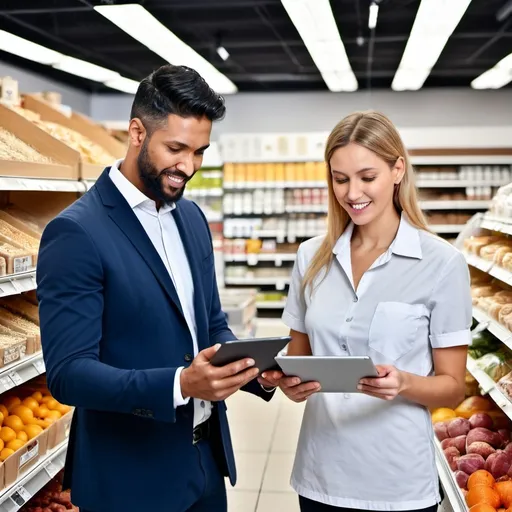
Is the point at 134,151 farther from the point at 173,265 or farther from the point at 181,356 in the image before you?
the point at 181,356

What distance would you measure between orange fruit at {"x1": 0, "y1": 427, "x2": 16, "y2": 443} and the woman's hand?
1.80 metres

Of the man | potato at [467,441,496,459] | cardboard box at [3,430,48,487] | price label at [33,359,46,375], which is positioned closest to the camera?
the man

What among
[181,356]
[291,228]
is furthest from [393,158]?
[291,228]

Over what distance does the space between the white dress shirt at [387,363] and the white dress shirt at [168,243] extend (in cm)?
36

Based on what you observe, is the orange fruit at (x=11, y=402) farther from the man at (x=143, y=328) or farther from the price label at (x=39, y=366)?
the man at (x=143, y=328)

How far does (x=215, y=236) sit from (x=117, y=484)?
29.8 feet

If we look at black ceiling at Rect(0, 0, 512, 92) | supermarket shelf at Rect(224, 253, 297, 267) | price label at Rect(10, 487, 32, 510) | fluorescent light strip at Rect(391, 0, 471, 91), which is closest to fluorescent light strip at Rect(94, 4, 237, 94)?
black ceiling at Rect(0, 0, 512, 92)

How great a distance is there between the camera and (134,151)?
1938 millimetres

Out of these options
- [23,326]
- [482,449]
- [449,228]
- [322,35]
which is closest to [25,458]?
[23,326]

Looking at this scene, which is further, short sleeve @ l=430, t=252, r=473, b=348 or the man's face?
short sleeve @ l=430, t=252, r=473, b=348

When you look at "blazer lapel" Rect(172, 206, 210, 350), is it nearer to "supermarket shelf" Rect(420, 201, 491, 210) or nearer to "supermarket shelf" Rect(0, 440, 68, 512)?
"supermarket shelf" Rect(0, 440, 68, 512)

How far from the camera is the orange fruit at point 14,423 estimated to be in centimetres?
317

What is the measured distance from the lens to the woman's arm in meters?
1.86

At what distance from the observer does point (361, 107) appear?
490 inches
